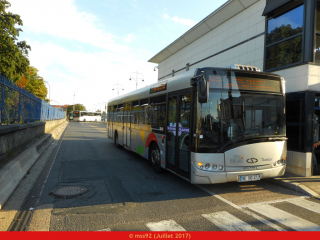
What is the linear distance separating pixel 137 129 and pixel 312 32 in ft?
22.7

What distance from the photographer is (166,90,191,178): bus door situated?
595cm

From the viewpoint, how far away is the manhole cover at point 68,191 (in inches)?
219

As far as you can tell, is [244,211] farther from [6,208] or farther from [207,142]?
[6,208]

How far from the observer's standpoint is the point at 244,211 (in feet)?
15.5

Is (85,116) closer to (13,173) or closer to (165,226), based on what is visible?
(13,173)

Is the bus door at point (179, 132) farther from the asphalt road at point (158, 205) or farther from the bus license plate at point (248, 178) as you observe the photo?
the bus license plate at point (248, 178)

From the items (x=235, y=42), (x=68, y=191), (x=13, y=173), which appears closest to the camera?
(x=68, y=191)

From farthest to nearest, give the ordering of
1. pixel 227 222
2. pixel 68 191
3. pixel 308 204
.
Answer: pixel 68 191
pixel 308 204
pixel 227 222

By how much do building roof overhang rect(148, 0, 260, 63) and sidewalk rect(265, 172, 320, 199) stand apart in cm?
886

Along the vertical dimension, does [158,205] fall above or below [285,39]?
below

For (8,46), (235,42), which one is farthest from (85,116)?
(235,42)

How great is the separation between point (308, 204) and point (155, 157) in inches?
173

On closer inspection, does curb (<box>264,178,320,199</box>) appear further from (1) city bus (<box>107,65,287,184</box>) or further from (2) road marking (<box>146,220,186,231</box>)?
(2) road marking (<box>146,220,186,231</box>)

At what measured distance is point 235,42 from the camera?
12945 millimetres
